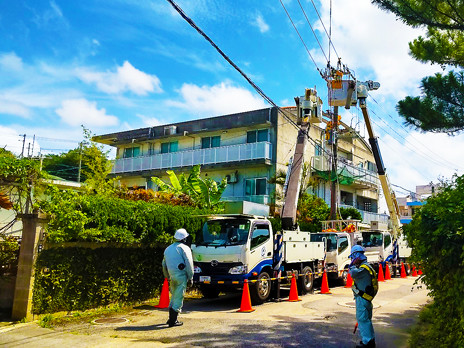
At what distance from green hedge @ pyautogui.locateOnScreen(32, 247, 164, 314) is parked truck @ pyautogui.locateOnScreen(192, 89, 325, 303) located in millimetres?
1415

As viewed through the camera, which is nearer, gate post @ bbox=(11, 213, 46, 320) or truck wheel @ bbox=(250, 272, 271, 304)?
gate post @ bbox=(11, 213, 46, 320)

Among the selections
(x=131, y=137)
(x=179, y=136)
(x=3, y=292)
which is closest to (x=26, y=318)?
(x=3, y=292)

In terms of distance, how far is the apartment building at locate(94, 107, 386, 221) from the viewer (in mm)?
28750

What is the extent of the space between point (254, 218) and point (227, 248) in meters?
1.38

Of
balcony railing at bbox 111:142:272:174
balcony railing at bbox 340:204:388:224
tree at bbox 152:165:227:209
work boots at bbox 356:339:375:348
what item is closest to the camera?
work boots at bbox 356:339:375:348

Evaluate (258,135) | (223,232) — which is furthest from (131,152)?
(223,232)

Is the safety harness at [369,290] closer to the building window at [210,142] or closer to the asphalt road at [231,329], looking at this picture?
the asphalt road at [231,329]

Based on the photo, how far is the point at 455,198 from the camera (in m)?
6.09

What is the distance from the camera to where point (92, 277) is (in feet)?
33.6

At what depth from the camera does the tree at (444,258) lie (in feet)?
18.0

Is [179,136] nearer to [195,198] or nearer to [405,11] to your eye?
[195,198]

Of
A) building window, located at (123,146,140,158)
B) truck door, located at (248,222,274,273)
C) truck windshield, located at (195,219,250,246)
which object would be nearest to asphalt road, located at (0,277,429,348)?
truck door, located at (248,222,274,273)

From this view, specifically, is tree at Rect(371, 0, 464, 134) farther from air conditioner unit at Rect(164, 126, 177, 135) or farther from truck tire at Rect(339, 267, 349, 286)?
air conditioner unit at Rect(164, 126, 177, 135)

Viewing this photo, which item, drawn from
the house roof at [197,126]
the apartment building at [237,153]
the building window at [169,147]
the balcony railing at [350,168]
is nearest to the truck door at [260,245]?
the apartment building at [237,153]
